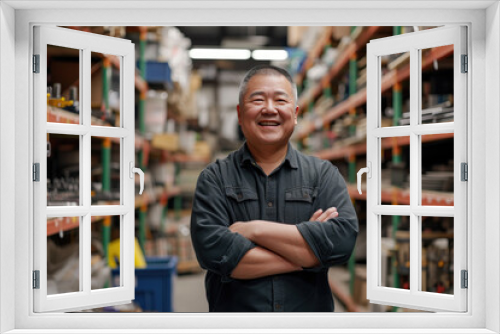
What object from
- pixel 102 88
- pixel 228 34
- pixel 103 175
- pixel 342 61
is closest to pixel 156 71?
pixel 102 88

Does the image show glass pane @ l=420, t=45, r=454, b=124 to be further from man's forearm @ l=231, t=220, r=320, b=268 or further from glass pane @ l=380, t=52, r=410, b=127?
man's forearm @ l=231, t=220, r=320, b=268

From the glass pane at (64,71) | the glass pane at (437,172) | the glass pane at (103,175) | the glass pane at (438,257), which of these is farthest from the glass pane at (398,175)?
the glass pane at (64,71)

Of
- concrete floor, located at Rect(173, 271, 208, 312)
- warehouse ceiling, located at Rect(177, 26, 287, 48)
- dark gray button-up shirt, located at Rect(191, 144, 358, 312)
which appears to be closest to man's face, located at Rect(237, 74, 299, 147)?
dark gray button-up shirt, located at Rect(191, 144, 358, 312)

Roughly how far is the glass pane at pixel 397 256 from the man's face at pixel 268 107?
137cm

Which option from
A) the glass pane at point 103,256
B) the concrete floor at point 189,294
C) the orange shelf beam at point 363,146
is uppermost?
the orange shelf beam at point 363,146

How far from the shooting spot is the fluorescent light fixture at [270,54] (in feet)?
30.1

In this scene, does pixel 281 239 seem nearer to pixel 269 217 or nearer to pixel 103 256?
pixel 269 217

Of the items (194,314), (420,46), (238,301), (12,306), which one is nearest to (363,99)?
(420,46)

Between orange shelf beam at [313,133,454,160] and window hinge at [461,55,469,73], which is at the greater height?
window hinge at [461,55,469,73]

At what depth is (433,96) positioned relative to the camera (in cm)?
307

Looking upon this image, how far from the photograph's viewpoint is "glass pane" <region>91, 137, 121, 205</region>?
3488 millimetres

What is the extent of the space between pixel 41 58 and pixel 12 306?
40.9 inches

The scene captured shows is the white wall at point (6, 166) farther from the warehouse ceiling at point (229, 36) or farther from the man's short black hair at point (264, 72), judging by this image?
the warehouse ceiling at point (229, 36)

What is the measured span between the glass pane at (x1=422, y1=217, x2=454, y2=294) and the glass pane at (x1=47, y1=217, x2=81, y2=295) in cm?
222
